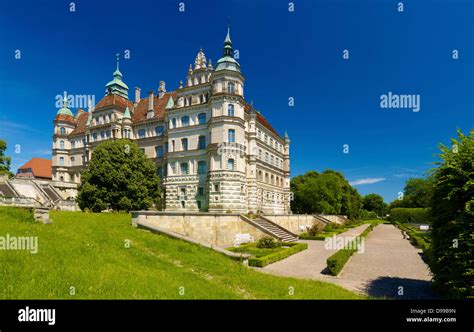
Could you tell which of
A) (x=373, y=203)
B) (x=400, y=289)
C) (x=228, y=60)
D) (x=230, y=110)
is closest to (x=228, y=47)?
(x=228, y=60)

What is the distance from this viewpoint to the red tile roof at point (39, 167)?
7606 cm

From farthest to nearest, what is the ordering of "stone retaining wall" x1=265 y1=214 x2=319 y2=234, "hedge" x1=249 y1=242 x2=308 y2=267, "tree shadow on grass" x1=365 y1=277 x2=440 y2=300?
"stone retaining wall" x1=265 y1=214 x2=319 y2=234
"hedge" x1=249 y1=242 x2=308 y2=267
"tree shadow on grass" x1=365 y1=277 x2=440 y2=300

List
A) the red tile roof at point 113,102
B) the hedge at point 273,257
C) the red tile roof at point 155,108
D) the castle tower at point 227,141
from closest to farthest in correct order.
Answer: the hedge at point 273,257, the castle tower at point 227,141, the red tile roof at point 155,108, the red tile roof at point 113,102

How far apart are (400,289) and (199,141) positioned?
106ft

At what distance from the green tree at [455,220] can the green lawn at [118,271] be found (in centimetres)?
349

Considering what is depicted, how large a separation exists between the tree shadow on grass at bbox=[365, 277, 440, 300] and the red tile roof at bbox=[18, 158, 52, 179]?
88.7m

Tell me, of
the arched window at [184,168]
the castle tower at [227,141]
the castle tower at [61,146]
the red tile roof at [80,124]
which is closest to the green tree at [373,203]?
the castle tower at [227,141]

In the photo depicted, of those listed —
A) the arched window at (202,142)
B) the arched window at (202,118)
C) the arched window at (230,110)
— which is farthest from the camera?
the arched window at (202,118)

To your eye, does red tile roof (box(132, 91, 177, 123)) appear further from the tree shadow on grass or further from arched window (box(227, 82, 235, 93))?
the tree shadow on grass

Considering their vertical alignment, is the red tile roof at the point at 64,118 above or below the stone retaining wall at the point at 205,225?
above

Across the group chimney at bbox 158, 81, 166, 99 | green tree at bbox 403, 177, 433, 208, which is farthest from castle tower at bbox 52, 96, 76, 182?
green tree at bbox 403, 177, 433, 208

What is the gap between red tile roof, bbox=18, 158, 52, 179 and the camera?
250 ft

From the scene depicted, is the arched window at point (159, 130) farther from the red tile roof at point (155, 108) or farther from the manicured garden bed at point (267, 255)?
the manicured garden bed at point (267, 255)
